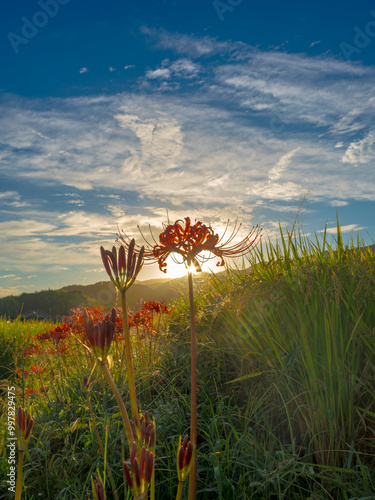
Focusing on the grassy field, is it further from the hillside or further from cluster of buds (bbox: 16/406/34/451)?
the hillside

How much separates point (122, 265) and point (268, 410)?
2087 mm

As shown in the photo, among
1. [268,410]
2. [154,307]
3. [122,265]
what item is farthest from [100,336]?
[154,307]

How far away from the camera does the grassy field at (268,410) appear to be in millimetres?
2447

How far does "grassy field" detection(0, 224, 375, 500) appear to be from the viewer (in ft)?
8.03

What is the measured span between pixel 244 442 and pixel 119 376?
1942mm

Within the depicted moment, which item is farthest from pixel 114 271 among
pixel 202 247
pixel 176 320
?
pixel 176 320

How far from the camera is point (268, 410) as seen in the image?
2820 millimetres

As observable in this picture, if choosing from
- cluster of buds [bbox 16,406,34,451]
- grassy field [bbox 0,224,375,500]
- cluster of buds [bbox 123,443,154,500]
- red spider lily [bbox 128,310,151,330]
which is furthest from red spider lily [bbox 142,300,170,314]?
cluster of buds [bbox 123,443,154,500]

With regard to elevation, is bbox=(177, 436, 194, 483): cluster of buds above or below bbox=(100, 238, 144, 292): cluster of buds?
below

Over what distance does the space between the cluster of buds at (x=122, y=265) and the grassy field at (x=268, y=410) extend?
3.70ft

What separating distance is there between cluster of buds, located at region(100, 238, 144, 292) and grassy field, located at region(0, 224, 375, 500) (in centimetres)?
113

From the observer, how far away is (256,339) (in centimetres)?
339

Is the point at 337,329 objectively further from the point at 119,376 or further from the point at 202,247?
the point at 119,376

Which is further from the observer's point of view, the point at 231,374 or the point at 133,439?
the point at 231,374
